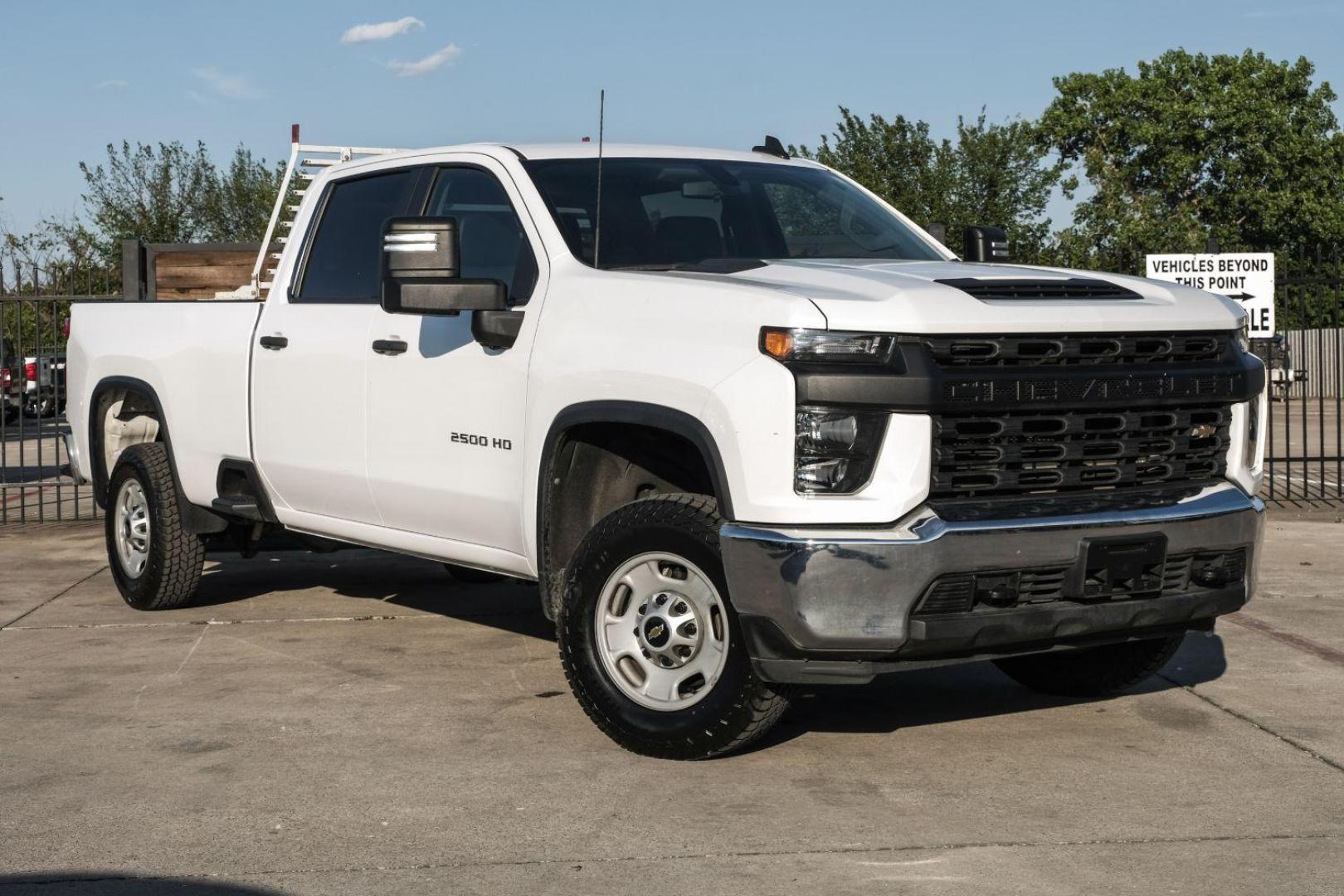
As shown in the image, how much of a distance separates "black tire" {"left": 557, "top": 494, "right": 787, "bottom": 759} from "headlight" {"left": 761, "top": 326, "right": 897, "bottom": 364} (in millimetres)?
610

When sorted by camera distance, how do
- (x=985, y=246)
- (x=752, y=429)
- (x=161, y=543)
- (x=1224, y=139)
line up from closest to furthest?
1. (x=752, y=429)
2. (x=985, y=246)
3. (x=161, y=543)
4. (x=1224, y=139)

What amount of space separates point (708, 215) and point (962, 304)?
5.57 ft

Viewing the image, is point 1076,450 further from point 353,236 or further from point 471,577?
point 471,577

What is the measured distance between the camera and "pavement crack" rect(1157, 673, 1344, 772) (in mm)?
5488

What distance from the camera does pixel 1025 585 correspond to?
504 centimetres

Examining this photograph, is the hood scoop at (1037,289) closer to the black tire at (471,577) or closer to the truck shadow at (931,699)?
the truck shadow at (931,699)

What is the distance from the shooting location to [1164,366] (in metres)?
5.38

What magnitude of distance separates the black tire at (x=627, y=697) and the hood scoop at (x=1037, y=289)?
1035 millimetres

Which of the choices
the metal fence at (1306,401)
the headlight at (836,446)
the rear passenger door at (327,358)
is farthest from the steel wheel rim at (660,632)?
the metal fence at (1306,401)

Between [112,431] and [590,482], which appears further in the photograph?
[112,431]

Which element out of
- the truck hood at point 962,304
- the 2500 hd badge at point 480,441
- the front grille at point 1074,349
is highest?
the truck hood at point 962,304

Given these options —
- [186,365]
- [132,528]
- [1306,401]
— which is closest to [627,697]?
[186,365]

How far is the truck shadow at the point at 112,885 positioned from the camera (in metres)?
4.24

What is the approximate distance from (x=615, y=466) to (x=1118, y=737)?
1.95 meters
